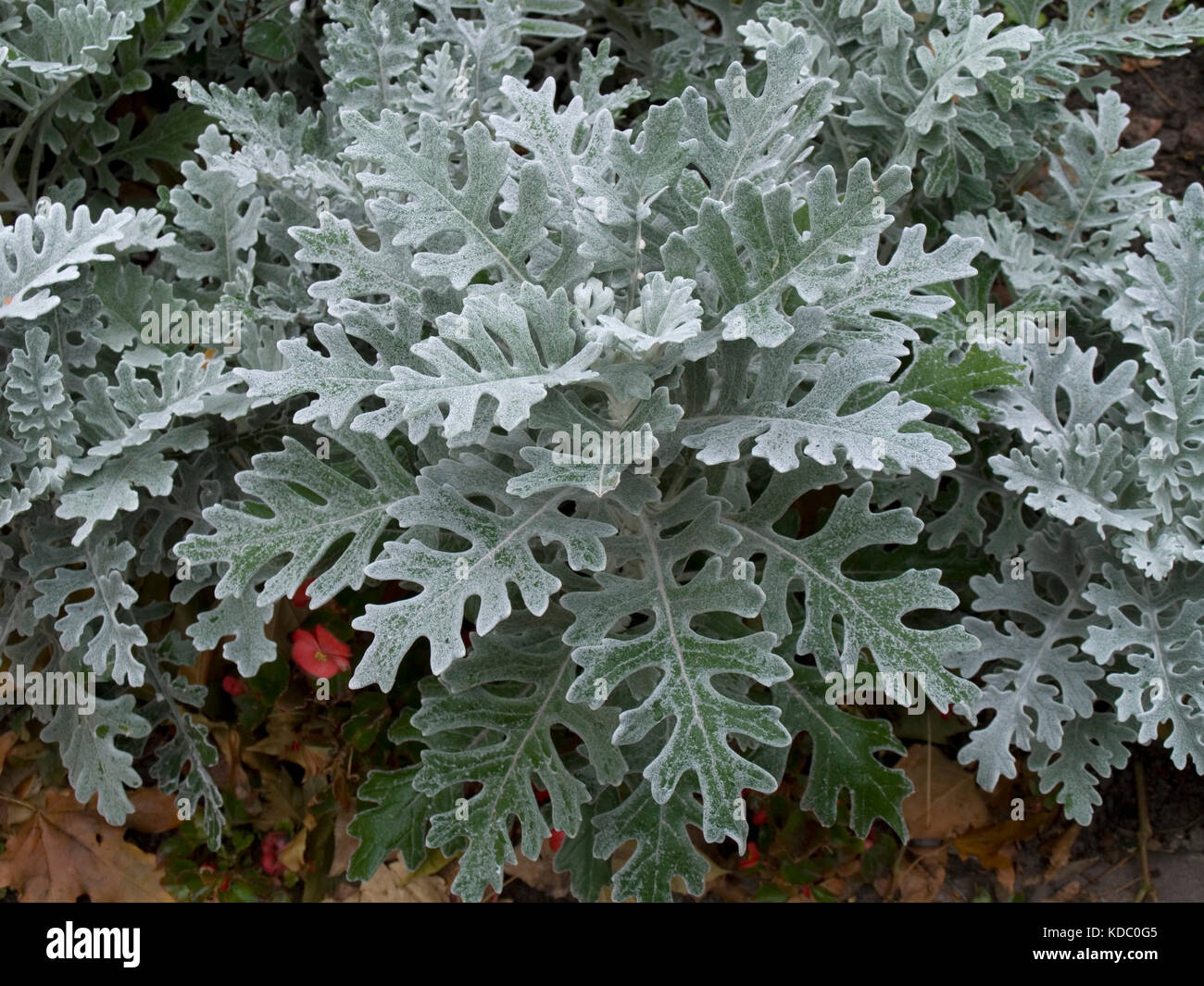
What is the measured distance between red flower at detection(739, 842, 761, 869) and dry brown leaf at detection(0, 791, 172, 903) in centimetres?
135

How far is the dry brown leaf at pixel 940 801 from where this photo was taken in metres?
2.73

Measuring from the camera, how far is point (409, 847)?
2322 millimetres

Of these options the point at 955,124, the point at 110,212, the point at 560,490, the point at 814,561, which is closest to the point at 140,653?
the point at 110,212

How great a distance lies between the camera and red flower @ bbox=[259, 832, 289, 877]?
272 cm

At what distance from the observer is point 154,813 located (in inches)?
107

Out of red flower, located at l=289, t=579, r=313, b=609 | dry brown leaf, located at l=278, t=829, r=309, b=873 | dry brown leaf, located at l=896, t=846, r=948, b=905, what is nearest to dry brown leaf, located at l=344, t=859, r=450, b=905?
dry brown leaf, located at l=278, t=829, r=309, b=873

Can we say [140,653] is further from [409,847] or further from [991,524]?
[991,524]

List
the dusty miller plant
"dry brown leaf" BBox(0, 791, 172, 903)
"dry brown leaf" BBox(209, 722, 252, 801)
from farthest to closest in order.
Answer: "dry brown leaf" BBox(209, 722, 252, 801) → "dry brown leaf" BBox(0, 791, 172, 903) → the dusty miller plant

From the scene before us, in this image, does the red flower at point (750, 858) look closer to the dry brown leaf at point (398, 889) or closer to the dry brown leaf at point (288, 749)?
the dry brown leaf at point (398, 889)

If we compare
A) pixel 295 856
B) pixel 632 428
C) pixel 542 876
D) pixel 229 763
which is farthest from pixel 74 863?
pixel 632 428

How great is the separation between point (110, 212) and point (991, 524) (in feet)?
6.88

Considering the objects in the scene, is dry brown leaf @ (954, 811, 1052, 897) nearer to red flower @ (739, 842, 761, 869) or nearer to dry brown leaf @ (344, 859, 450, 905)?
red flower @ (739, 842, 761, 869)

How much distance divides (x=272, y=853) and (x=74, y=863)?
0.45 metres

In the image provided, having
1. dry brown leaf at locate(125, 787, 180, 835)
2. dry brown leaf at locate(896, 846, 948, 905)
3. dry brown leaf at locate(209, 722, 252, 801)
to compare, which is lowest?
dry brown leaf at locate(896, 846, 948, 905)
